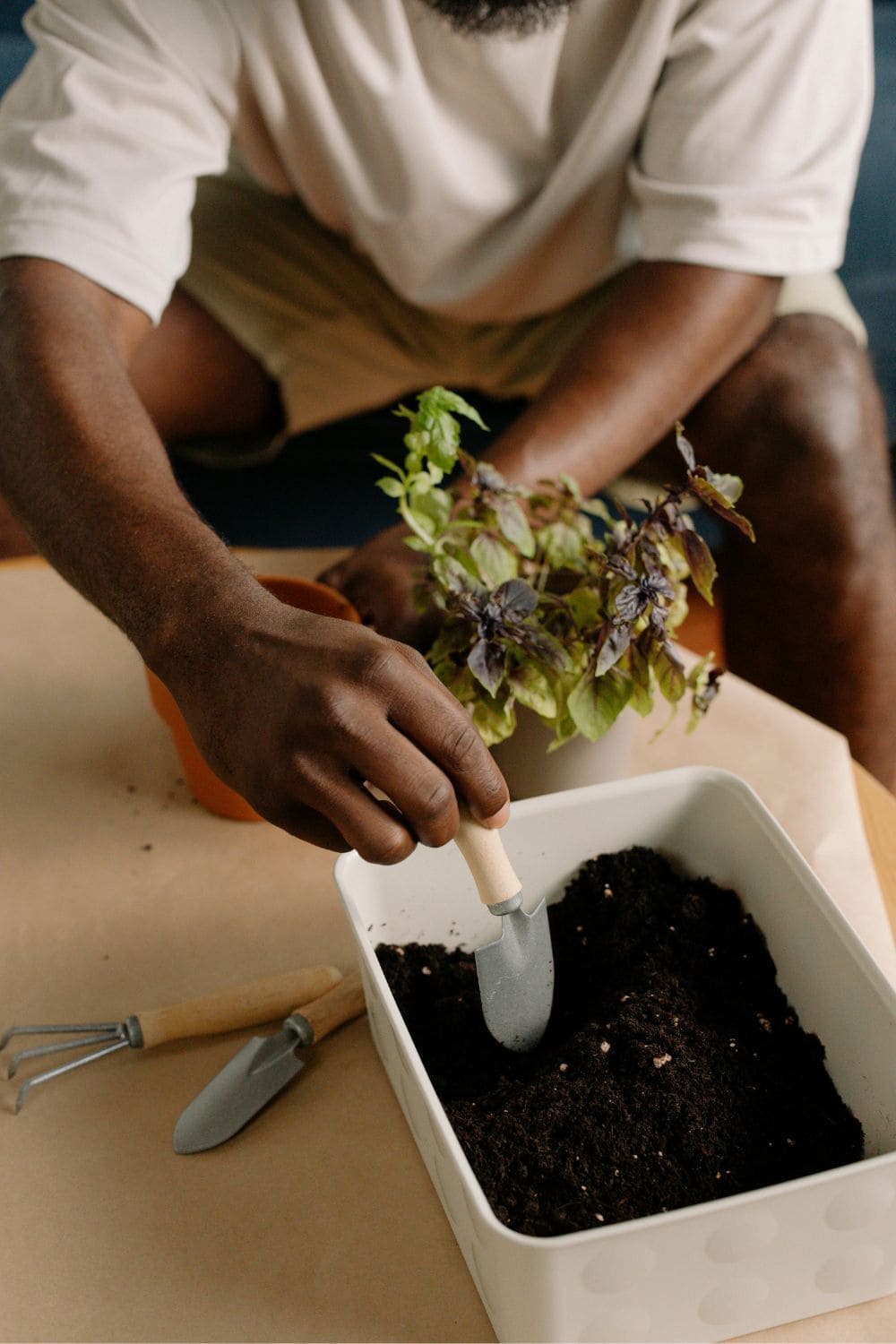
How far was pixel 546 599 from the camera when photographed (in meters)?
0.70

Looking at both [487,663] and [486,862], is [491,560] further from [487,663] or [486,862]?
[486,862]

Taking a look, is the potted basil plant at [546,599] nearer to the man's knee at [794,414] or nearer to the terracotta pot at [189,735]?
the terracotta pot at [189,735]

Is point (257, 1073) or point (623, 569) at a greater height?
point (623, 569)

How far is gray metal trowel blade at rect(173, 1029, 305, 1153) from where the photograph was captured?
0.61m

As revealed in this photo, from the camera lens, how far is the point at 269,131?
1131 millimetres

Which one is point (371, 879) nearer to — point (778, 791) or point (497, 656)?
point (497, 656)

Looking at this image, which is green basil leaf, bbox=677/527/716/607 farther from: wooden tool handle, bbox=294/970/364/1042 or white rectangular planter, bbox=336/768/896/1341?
wooden tool handle, bbox=294/970/364/1042

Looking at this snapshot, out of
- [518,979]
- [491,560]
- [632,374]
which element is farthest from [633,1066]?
[632,374]

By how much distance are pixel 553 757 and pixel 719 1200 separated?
1.02ft

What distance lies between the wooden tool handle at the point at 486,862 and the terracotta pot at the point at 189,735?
0.23 meters

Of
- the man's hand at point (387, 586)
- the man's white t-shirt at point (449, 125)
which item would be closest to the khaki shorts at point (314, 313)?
the man's white t-shirt at point (449, 125)

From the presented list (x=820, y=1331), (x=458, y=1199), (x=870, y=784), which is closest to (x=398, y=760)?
(x=458, y=1199)

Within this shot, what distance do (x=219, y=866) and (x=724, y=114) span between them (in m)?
0.75

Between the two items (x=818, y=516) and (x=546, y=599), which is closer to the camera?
(x=546, y=599)
